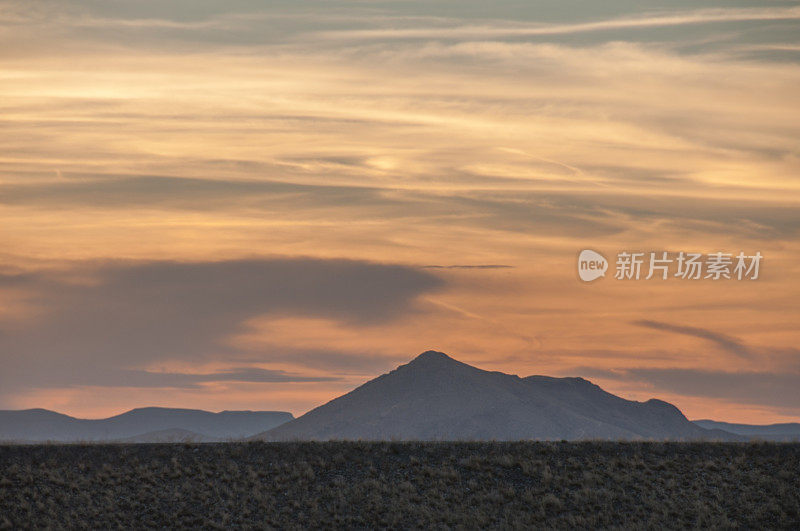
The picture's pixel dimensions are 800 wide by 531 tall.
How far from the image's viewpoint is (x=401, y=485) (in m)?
46.2

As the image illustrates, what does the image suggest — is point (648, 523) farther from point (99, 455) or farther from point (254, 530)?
point (99, 455)

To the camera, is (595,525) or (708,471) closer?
(595,525)

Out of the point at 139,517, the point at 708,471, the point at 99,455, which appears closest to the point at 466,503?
the point at 708,471

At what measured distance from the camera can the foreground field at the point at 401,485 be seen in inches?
1741

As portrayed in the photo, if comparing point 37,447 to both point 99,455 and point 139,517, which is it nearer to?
point 99,455

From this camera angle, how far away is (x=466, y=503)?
45250 mm

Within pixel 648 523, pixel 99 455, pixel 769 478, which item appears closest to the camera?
pixel 648 523

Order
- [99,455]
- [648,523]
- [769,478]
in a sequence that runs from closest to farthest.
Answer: [648,523] → [769,478] → [99,455]

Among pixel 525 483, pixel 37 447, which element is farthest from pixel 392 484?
pixel 37 447

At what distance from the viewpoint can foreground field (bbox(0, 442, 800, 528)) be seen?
44.2m

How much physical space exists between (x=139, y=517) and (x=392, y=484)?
10.9 meters

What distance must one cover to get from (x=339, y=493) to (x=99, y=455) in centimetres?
1215

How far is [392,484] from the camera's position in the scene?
46438 millimetres

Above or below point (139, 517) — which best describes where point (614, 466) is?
above
